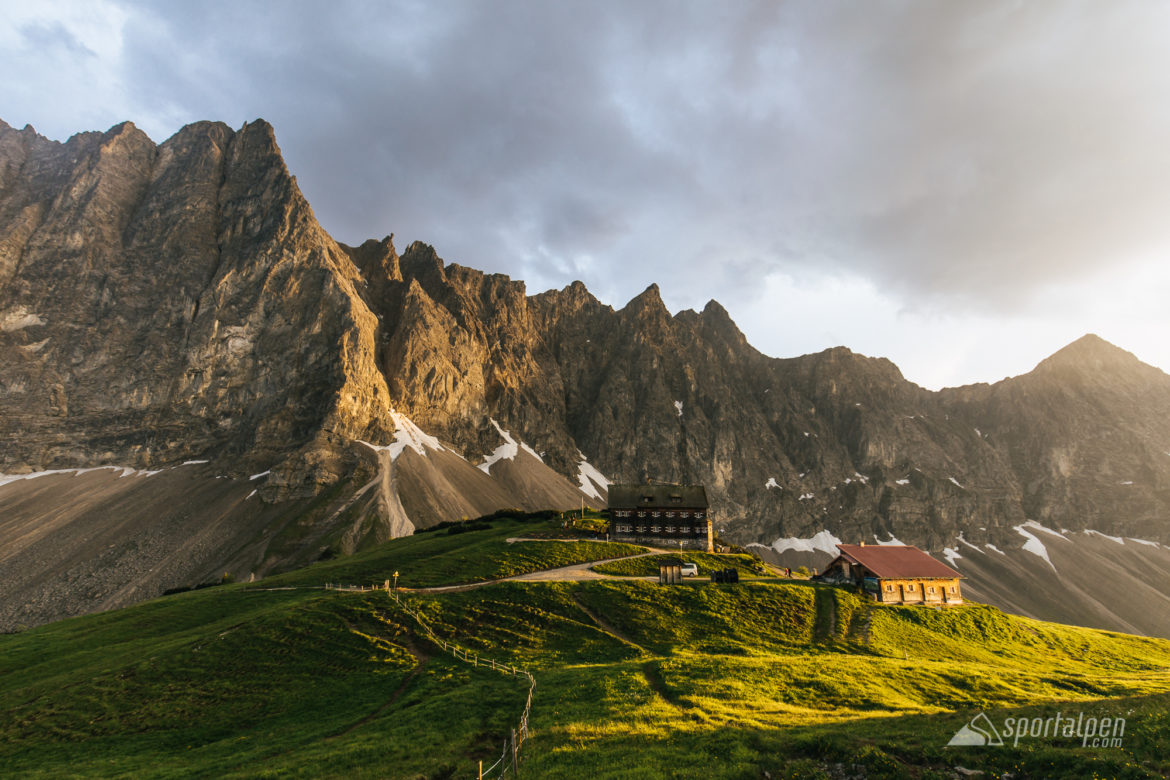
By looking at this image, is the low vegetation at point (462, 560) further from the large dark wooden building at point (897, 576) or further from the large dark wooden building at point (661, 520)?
the large dark wooden building at point (897, 576)

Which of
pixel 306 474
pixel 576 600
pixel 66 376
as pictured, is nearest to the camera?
pixel 576 600

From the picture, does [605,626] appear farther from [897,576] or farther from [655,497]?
[655,497]

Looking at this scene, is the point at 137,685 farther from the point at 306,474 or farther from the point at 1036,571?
the point at 1036,571

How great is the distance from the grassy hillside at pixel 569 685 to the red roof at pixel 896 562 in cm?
471

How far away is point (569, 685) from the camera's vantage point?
30578 mm

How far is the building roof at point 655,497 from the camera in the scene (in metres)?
83.5

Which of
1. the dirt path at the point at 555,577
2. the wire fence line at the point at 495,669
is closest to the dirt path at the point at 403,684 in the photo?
the wire fence line at the point at 495,669

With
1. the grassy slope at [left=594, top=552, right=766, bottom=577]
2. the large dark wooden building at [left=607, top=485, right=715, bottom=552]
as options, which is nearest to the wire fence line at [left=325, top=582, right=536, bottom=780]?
the grassy slope at [left=594, top=552, right=766, bottom=577]

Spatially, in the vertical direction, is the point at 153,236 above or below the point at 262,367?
above

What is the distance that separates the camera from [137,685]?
35.8 metres

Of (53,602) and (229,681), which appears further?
(53,602)

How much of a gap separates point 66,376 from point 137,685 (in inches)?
7674

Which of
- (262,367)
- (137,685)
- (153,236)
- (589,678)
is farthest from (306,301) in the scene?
(589,678)

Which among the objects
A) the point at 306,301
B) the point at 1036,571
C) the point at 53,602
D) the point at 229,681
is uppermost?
the point at 306,301
